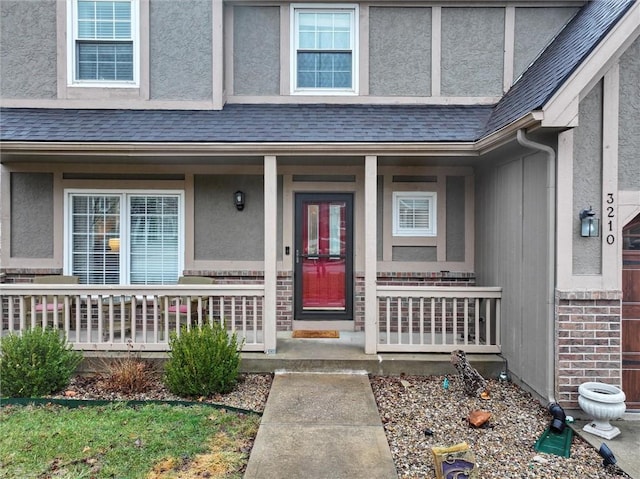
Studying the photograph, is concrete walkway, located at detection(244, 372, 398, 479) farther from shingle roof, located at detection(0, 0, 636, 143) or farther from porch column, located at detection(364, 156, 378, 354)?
shingle roof, located at detection(0, 0, 636, 143)

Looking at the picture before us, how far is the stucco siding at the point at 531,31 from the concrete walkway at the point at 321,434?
541cm

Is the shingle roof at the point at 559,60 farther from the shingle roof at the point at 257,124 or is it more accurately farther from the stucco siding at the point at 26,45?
the stucco siding at the point at 26,45

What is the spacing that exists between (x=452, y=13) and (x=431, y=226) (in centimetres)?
334

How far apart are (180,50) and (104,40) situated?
1177 millimetres

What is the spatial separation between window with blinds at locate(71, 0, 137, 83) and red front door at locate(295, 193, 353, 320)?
3.44 metres

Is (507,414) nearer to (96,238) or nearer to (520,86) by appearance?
(520,86)

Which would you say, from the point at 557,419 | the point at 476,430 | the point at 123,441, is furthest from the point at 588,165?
the point at 123,441

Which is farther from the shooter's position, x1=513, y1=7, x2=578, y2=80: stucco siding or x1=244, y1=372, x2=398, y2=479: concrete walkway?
x1=513, y1=7, x2=578, y2=80: stucco siding

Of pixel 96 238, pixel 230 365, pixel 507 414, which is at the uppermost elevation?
pixel 96 238

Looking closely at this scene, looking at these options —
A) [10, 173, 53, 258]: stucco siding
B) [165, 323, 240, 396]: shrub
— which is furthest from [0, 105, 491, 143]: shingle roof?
[165, 323, 240, 396]: shrub

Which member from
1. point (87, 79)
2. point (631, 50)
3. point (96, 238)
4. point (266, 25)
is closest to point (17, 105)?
point (87, 79)

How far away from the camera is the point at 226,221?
6.62 metres

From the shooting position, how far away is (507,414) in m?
4.30

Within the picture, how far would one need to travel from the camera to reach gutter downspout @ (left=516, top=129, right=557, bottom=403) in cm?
433
